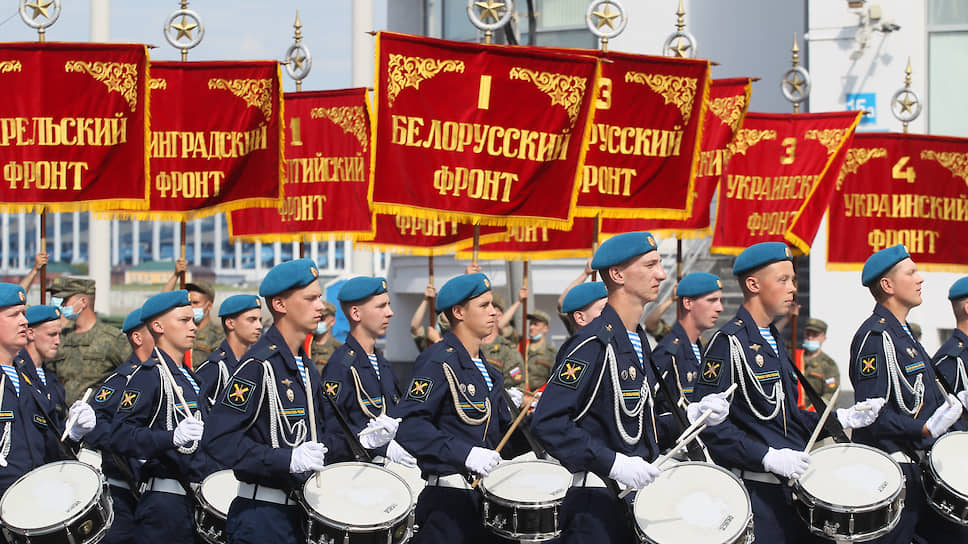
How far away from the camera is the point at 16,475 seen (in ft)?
23.3

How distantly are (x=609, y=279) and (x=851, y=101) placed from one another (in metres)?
13.1

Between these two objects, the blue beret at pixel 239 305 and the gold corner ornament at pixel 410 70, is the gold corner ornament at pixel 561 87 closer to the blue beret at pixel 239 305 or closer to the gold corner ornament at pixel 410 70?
the gold corner ornament at pixel 410 70

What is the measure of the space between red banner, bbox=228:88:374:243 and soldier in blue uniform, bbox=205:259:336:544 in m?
6.61

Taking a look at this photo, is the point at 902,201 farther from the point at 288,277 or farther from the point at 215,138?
the point at 288,277

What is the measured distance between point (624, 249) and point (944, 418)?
250 cm

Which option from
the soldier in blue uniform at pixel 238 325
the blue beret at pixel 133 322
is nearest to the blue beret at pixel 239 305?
the soldier in blue uniform at pixel 238 325

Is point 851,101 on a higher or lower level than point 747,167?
higher

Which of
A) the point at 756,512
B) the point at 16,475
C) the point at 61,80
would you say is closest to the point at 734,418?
the point at 756,512

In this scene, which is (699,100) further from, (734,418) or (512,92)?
(734,418)

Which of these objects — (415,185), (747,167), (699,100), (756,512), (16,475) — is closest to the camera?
(756,512)

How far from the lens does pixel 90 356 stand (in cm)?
1076

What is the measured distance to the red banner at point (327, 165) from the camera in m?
12.7

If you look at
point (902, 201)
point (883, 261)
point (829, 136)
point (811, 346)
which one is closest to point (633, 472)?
point (883, 261)

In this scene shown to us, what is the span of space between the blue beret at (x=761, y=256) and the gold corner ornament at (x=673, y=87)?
4.78m
